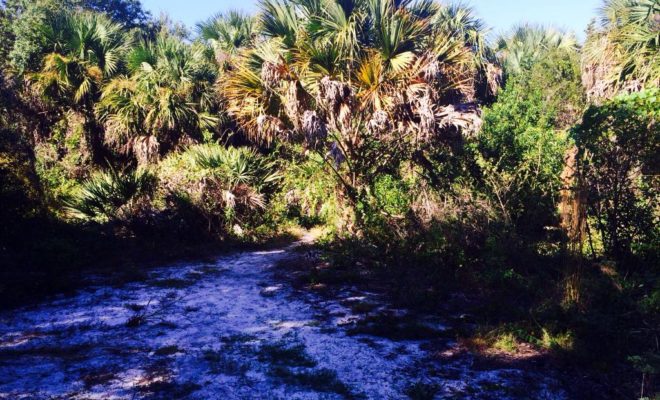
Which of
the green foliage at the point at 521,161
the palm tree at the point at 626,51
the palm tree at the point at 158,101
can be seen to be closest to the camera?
the green foliage at the point at 521,161

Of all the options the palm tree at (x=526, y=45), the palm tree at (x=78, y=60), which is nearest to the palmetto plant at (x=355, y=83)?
the palm tree at (x=78, y=60)

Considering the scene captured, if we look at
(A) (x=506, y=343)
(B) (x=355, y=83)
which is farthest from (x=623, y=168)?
(B) (x=355, y=83)

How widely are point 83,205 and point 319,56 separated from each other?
5.54m

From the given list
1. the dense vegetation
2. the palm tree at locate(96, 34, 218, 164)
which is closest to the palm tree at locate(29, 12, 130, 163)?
the dense vegetation

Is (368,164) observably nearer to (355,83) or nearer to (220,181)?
(355,83)

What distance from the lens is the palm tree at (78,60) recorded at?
1171 cm

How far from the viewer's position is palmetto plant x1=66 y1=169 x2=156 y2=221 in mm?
9359

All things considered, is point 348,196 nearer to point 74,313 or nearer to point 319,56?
point 319,56

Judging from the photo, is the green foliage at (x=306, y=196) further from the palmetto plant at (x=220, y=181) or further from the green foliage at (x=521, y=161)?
the green foliage at (x=521, y=161)

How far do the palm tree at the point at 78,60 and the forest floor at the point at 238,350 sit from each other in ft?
23.8

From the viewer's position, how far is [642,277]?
5234mm

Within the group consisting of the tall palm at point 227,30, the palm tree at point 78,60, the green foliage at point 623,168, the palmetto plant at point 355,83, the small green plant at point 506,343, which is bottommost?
the small green plant at point 506,343

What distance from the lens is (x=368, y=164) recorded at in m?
9.00

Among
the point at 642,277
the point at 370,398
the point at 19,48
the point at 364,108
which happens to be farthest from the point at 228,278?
the point at 19,48
